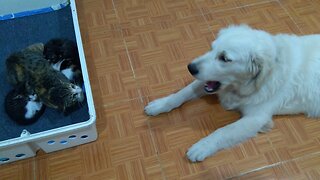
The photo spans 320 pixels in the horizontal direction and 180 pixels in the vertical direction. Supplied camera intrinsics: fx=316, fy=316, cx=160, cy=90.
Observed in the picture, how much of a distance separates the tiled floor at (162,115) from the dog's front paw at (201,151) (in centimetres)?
3

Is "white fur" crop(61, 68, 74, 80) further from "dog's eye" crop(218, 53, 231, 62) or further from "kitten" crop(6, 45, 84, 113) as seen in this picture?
"dog's eye" crop(218, 53, 231, 62)

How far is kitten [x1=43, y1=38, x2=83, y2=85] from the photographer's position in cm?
183

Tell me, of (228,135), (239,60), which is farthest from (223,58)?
(228,135)

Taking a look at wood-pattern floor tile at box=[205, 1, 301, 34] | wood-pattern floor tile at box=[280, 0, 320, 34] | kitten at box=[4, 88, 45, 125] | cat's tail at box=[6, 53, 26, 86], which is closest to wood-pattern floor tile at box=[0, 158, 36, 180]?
kitten at box=[4, 88, 45, 125]

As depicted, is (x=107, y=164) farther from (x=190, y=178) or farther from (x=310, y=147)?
(x=310, y=147)

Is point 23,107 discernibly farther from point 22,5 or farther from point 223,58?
point 223,58

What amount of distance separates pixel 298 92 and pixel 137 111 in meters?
0.85

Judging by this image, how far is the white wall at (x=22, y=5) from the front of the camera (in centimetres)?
215

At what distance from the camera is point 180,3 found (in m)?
2.33

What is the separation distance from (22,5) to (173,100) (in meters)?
1.30

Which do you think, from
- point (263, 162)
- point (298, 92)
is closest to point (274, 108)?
point (298, 92)

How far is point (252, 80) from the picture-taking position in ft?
4.75

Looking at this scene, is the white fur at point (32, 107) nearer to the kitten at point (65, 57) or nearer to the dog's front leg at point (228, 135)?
the kitten at point (65, 57)

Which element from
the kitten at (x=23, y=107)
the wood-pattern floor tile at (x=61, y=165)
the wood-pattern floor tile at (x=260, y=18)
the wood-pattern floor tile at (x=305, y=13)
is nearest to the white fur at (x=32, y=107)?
the kitten at (x=23, y=107)
